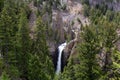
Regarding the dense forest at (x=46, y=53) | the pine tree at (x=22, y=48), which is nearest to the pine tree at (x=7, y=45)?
the dense forest at (x=46, y=53)

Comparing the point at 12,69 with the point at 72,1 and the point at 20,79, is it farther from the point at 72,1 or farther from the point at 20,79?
the point at 72,1

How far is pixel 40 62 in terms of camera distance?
53094mm

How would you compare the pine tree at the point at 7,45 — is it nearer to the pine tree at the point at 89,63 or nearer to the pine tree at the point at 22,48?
the pine tree at the point at 22,48

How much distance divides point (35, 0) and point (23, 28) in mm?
91973

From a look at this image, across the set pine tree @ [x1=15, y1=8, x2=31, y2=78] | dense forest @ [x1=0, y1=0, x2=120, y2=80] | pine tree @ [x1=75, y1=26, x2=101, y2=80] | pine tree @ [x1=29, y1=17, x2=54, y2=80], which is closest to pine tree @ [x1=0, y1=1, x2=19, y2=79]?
dense forest @ [x1=0, y1=0, x2=120, y2=80]

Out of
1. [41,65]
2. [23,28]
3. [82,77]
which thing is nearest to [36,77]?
[41,65]

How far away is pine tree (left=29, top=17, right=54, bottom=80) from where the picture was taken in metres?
51.0

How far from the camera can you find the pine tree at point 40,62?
51.0 m

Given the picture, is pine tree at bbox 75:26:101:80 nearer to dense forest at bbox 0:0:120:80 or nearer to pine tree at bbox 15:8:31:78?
dense forest at bbox 0:0:120:80

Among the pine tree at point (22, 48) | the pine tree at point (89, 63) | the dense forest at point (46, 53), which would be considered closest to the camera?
the pine tree at point (89, 63)

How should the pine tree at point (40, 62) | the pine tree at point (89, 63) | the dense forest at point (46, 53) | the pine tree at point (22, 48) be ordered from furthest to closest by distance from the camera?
the pine tree at point (22, 48), the pine tree at point (40, 62), the dense forest at point (46, 53), the pine tree at point (89, 63)

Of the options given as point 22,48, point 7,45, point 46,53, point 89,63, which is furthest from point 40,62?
point 89,63

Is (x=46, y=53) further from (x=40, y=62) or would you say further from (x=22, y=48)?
(x=22, y=48)

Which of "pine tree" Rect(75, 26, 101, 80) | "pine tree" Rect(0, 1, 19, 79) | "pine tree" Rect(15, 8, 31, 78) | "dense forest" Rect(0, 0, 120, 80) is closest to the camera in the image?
"pine tree" Rect(75, 26, 101, 80)
